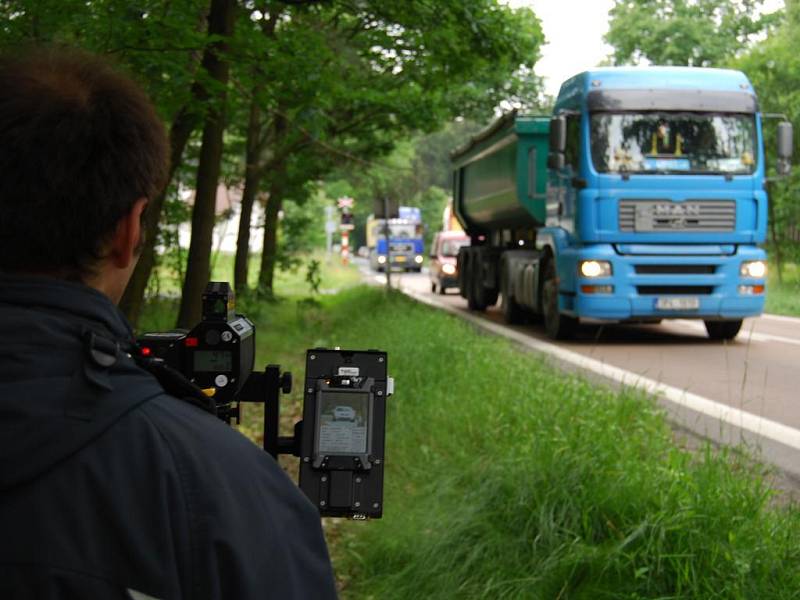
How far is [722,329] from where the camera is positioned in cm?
1723

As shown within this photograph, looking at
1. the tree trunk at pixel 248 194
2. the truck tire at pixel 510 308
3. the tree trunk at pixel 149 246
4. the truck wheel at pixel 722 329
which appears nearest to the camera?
the tree trunk at pixel 149 246

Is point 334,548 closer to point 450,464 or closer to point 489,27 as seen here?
point 450,464

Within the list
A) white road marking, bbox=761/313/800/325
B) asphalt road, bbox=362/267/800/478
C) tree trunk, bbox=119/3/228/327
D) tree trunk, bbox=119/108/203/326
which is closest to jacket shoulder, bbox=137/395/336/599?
asphalt road, bbox=362/267/800/478

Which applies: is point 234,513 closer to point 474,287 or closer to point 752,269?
point 752,269

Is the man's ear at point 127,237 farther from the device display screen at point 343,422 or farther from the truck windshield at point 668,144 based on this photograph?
the truck windshield at point 668,144

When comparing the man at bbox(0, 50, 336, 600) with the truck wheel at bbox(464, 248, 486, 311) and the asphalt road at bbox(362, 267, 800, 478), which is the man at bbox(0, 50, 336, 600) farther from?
the truck wheel at bbox(464, 248, 486, 311)

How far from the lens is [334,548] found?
6477 mm

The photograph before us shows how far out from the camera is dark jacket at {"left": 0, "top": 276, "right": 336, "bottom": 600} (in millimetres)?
1341

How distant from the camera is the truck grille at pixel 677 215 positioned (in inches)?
626

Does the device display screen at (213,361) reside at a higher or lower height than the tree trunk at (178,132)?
lower

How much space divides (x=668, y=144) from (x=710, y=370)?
4553mm

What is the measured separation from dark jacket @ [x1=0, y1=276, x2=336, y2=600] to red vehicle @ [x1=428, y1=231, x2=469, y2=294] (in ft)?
109

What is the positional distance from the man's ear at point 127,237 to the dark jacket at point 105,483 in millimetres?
135

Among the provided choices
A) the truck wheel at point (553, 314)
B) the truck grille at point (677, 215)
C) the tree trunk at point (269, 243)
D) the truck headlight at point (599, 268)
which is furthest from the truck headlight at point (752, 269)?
the tree trunk at point (269, 243)
